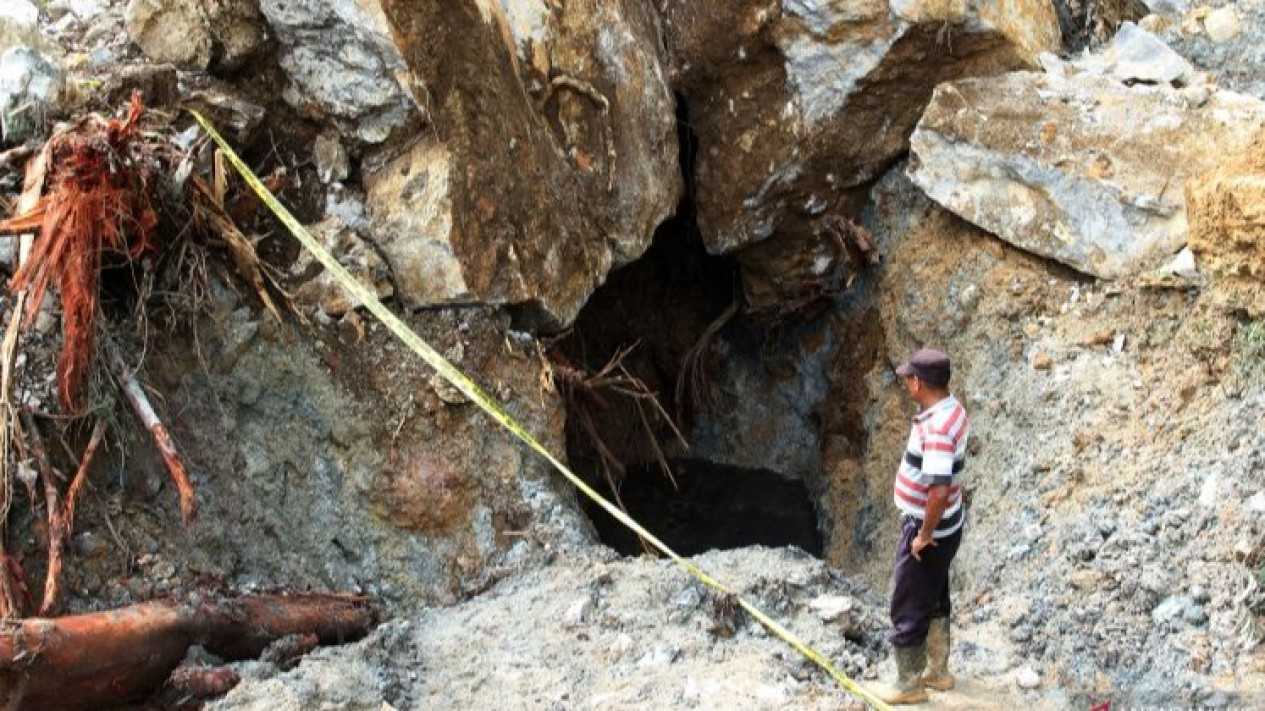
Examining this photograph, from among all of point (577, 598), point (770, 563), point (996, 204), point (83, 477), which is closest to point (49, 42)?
point (83, 477)

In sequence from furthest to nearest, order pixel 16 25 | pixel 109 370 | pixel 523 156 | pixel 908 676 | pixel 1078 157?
pixel 1078 157 → pixel 523 156 → pixel 16 25 → pixel 109 370 → pixel 908 676

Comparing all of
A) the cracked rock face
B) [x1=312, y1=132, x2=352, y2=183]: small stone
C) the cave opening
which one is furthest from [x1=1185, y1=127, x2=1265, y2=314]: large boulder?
[x1=312, y1=132, x2=352, y2=183]: small stone

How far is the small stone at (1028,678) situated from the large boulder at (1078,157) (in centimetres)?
219

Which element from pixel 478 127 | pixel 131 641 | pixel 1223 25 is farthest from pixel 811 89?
pixel 131 641

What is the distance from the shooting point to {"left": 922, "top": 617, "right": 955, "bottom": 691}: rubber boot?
3.69m

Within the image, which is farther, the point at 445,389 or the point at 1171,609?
the point at 445,389

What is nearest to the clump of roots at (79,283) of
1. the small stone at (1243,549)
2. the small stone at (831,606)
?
the small stone at (831,606)

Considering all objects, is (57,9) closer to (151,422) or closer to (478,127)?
(478,127)

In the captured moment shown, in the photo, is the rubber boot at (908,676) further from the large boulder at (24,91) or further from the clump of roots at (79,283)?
the large boulder at (24,91)

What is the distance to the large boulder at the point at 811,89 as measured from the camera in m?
6.01

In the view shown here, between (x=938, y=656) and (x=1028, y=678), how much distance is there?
1.09ft

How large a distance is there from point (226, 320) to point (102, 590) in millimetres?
1216

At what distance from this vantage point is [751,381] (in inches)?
297

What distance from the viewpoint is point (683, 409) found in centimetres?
757
